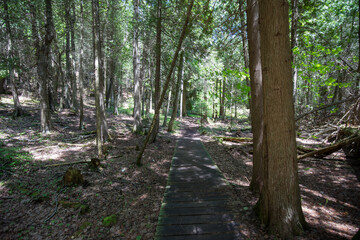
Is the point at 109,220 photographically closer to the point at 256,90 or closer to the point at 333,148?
the point at 256,90

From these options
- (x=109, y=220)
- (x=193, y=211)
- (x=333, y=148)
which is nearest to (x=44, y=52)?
(x=109, y=220)

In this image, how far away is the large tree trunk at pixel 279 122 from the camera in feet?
9.89

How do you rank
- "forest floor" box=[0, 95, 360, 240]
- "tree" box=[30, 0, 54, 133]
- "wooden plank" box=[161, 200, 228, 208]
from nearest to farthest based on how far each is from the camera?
"forest floor" box=[0, 95, 360, 240] < "wooden plank" box=[161, 200, 228, 208] < "tree" box=[30, 0, 54, 133]

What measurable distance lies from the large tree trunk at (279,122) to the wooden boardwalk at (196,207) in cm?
96

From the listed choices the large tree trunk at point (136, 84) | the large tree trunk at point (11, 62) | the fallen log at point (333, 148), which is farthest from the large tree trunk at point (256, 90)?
the large tree trunk at point (11, 62)

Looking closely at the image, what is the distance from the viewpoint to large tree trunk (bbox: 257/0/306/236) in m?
3.01

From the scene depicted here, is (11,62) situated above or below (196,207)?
above

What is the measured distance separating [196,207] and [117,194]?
230 centimetres

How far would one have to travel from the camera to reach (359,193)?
5.20 metres

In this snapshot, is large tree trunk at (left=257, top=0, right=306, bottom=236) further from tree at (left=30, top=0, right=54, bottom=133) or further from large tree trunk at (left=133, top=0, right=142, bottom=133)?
tree at (left=30, top=0, right=54, bottom=133)

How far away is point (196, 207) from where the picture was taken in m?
4.32

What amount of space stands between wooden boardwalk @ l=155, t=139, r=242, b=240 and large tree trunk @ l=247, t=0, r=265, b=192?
1.09 metres

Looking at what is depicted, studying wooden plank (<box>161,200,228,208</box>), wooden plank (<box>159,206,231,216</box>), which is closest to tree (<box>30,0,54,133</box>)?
wooden plank (<box>161,200,228,208</box>)

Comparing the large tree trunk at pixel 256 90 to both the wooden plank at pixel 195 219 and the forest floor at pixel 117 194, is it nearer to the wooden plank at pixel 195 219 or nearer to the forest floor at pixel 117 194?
the forest floor at pixel 117 194
